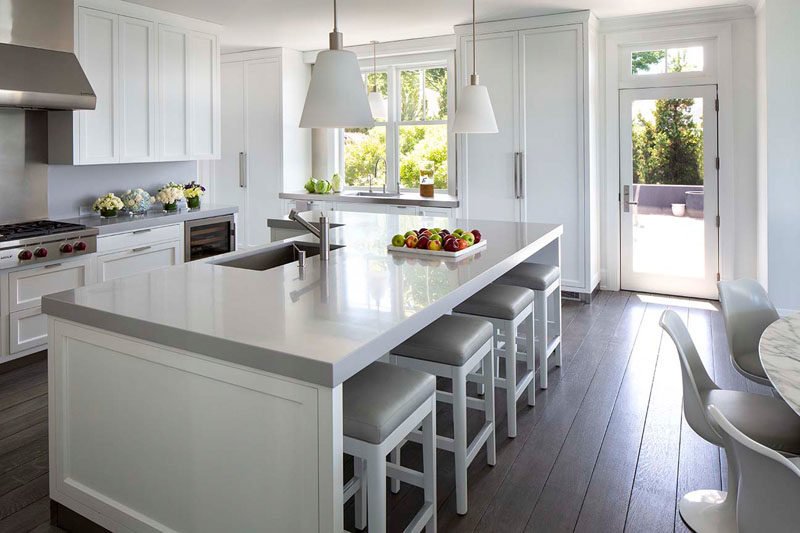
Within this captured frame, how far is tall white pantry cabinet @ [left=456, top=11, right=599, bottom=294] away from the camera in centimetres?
530

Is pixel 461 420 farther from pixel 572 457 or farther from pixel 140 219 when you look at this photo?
pixel 140 219

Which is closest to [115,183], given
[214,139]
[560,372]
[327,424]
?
[214,139]

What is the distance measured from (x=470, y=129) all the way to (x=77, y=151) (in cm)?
297

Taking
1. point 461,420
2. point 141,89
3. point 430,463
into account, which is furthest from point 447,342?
point 141,89

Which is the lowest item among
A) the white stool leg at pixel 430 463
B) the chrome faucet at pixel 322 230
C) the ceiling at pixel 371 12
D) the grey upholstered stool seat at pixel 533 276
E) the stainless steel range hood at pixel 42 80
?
the white stool leg at pixel 430 463

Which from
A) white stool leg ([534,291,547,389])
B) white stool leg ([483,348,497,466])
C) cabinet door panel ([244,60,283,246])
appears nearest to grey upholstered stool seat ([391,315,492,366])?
white stool leg ([483,348,497,466])

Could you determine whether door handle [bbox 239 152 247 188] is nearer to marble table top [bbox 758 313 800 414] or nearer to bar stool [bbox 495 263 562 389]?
bar stool [bbox 495 263 562 389]

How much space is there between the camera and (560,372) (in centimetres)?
377

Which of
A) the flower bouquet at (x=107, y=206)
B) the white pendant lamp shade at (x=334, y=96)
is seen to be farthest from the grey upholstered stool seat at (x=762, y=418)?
the flower bouquet at (x=107, y=206)

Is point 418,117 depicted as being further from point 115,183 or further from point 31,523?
point 31,523

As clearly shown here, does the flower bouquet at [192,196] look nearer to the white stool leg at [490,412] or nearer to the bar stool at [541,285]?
the bar stool at [541,285]

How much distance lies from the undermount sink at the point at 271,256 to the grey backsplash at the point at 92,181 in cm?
246

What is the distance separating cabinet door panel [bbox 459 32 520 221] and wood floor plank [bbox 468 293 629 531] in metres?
1.84

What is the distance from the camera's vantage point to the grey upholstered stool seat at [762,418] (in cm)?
180
